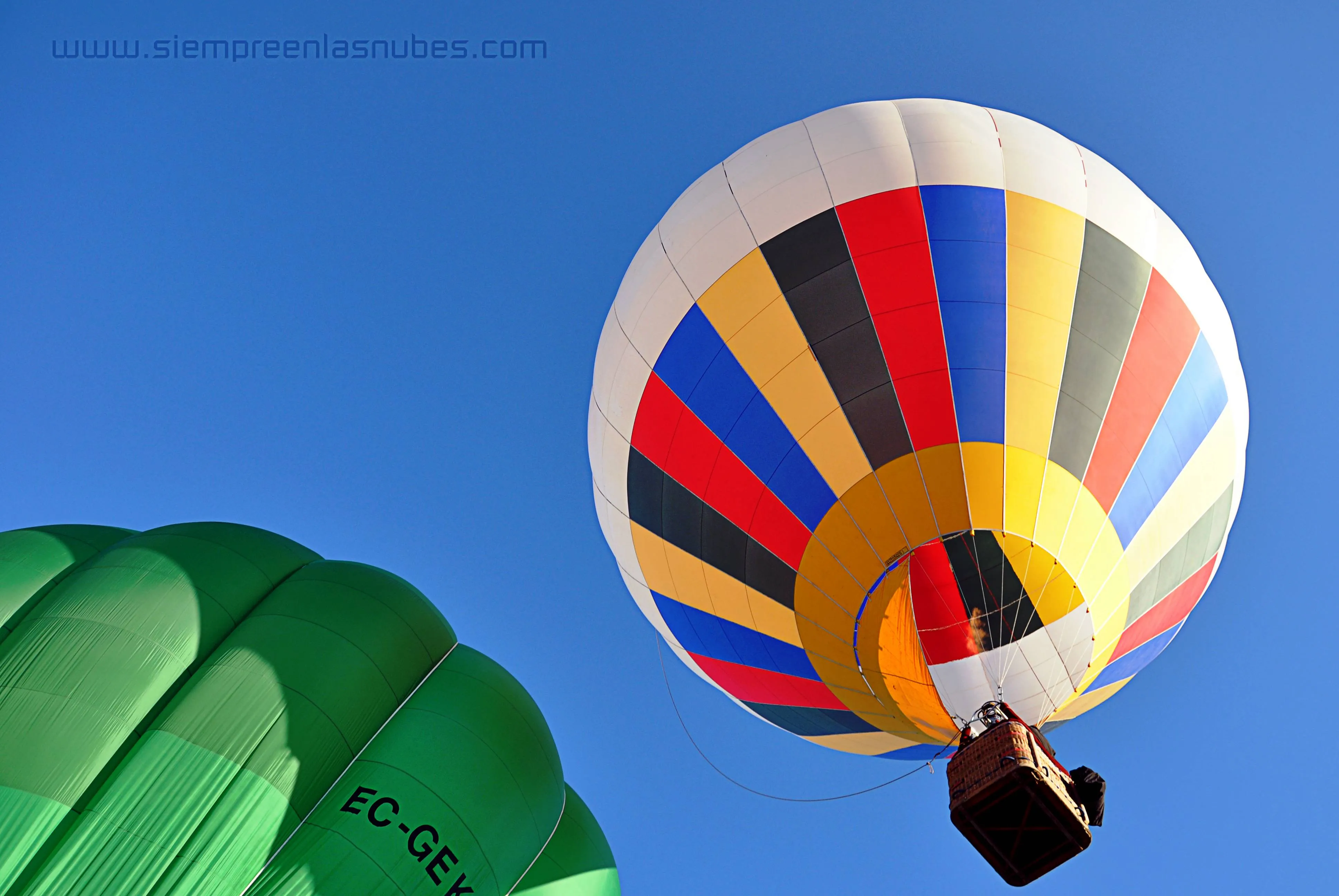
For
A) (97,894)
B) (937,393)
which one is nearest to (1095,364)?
(937,393)

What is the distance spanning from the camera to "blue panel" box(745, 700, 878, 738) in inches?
300

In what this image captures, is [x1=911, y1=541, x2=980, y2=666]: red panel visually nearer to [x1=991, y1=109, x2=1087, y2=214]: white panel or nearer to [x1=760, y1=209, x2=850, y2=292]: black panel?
[x1=760, y1=209, x2=850, y2=292]: black panel

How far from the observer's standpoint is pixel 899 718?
689cm

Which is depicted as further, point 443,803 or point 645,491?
point 645,491

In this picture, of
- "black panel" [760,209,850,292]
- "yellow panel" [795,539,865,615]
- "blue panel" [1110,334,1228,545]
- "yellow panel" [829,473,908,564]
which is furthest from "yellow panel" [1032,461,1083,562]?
"black panel" [760,209,850,292]

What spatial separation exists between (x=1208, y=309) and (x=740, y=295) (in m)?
3.50

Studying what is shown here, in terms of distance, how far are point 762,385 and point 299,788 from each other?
4.00 meters

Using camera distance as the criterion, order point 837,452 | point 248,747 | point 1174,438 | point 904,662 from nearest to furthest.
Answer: point 248,747 < point 904,662 < point 837,452 < point 1174,438

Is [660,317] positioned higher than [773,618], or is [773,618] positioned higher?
[660,317]

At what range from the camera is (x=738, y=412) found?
7039mm

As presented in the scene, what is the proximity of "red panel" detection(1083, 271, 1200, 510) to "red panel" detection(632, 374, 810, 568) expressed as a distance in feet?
6.49

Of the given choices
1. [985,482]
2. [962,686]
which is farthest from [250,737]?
[985,482]

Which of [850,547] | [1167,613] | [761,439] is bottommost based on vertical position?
[850,547]

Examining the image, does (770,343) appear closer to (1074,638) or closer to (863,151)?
(863,151)
